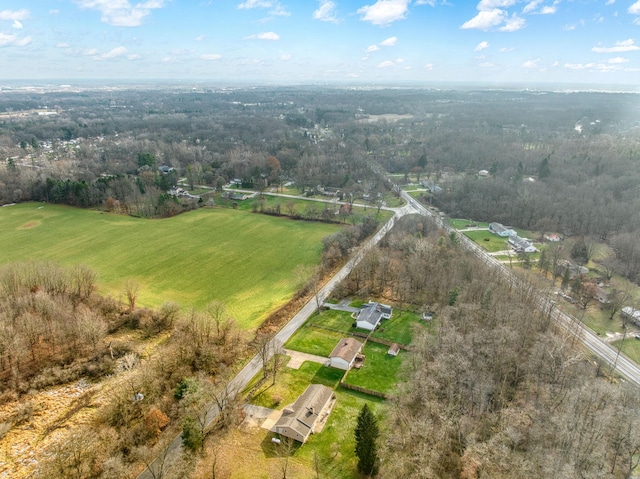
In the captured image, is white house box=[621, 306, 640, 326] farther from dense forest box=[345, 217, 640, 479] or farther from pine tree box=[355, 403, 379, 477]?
pine tree box=[355, 403, 379, 477]

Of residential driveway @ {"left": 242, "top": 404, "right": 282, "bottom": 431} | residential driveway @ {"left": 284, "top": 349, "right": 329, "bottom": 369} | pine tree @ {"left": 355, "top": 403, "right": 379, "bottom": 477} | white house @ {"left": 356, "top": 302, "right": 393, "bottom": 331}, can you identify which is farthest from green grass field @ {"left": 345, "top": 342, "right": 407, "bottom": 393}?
pine tree @ {"left": 355, "top": 403, "right": 379, "bottom": 477}

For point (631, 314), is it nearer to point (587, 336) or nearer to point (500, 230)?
point (587, 336)

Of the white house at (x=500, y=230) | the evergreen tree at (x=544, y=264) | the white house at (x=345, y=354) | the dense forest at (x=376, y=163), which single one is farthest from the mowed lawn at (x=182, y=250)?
the evergreen tree at (x=544, y=264)

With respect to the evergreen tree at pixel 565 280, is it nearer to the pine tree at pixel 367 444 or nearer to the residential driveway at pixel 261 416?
the pine tree at pixel 367 444

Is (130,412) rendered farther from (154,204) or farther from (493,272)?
(154,204)

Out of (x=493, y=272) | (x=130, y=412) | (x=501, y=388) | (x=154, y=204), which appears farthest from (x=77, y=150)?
(x=501, y=388)
